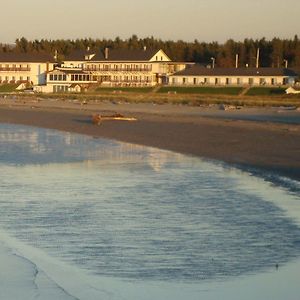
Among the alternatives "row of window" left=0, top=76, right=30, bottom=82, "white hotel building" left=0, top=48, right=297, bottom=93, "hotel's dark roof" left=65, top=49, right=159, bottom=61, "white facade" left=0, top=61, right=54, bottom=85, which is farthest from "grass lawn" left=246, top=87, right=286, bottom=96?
→ "row of window" left=0, top=76, right=30, bottom=82

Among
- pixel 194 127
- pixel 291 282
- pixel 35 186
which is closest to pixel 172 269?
pixel 291 282

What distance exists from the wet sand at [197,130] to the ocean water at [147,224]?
1802 millimetres

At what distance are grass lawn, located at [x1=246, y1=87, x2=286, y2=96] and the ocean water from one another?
4255 cm

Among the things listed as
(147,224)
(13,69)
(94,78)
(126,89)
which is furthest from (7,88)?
(147,224)

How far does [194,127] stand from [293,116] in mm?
7275

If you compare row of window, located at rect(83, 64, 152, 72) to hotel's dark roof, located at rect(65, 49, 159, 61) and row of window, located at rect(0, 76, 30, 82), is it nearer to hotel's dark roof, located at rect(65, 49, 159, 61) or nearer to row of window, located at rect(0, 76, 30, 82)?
hotel's dark roof, located at rect(65, 49, 159, 61)

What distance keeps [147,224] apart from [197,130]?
19.6 meters

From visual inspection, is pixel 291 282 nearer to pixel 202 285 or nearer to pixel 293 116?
pixel 202 285

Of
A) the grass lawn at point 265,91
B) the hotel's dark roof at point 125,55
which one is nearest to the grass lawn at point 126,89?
the hotel's dark roof at point 125,55

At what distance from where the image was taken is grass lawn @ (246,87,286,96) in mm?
63625

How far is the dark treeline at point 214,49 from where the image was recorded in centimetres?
8894

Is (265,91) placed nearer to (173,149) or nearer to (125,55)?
(125,55)

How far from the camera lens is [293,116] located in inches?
1547

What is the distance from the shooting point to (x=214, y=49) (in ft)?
318
